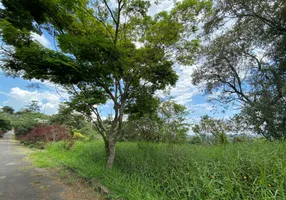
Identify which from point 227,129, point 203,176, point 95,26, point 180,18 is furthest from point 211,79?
point 203,176

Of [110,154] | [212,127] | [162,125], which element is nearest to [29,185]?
[110,154]

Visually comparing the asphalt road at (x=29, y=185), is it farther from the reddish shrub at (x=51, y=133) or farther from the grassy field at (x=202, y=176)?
the reddish shrub at (x=51, y=133)

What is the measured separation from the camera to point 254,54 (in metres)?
7.46

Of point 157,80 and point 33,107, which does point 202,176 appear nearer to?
point 157,80

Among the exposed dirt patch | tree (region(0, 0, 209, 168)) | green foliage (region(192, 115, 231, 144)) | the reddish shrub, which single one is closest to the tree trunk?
tree (region(0, 0, 209, 168))

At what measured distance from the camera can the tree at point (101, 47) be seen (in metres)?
3.57

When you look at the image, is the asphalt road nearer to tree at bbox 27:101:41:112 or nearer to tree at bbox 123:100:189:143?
tree at bbox 123:100:189:143

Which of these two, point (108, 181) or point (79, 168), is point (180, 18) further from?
point (79, 168)

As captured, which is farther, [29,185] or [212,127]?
[212,127]

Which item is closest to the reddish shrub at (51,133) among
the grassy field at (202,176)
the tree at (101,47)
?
the tree at (101,47)

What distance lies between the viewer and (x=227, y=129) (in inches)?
268

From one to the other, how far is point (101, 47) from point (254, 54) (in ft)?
22.8

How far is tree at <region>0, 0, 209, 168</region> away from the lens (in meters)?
3.57

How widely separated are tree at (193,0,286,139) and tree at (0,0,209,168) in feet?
9.43
